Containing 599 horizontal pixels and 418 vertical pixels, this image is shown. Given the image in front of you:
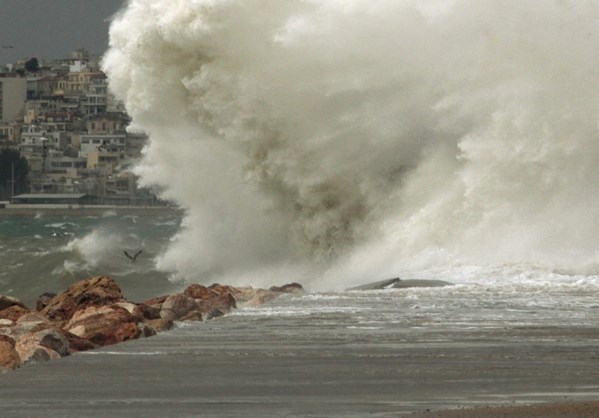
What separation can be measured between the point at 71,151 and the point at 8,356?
163001 mm

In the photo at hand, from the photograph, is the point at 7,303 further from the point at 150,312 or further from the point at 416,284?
the point at 416,284

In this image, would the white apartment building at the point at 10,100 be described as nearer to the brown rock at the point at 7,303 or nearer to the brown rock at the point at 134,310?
the brown rock at the point at 7,303

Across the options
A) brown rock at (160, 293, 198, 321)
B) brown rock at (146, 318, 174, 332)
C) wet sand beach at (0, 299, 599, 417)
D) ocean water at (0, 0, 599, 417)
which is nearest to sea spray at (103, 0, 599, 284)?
ocean water at (0, 0, 599, 417)

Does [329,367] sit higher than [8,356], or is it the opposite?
[8,356]

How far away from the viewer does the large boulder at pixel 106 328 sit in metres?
15.5

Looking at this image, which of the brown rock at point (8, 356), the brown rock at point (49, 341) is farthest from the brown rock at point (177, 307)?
the brown rock at point (8, 356)

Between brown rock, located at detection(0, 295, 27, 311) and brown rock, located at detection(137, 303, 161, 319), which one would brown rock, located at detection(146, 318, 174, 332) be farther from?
brown rock, located at detection(0, 295, 27, 311)

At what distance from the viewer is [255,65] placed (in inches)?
1341

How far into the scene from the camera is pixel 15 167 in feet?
544

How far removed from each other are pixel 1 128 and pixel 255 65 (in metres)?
153

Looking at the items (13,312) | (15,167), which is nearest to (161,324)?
(13,312)

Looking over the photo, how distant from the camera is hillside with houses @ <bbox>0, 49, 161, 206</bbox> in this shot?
159 m

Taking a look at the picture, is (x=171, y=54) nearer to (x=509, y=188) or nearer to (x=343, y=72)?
(x=343, y=72)

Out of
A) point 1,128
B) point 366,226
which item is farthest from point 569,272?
point 1,128
